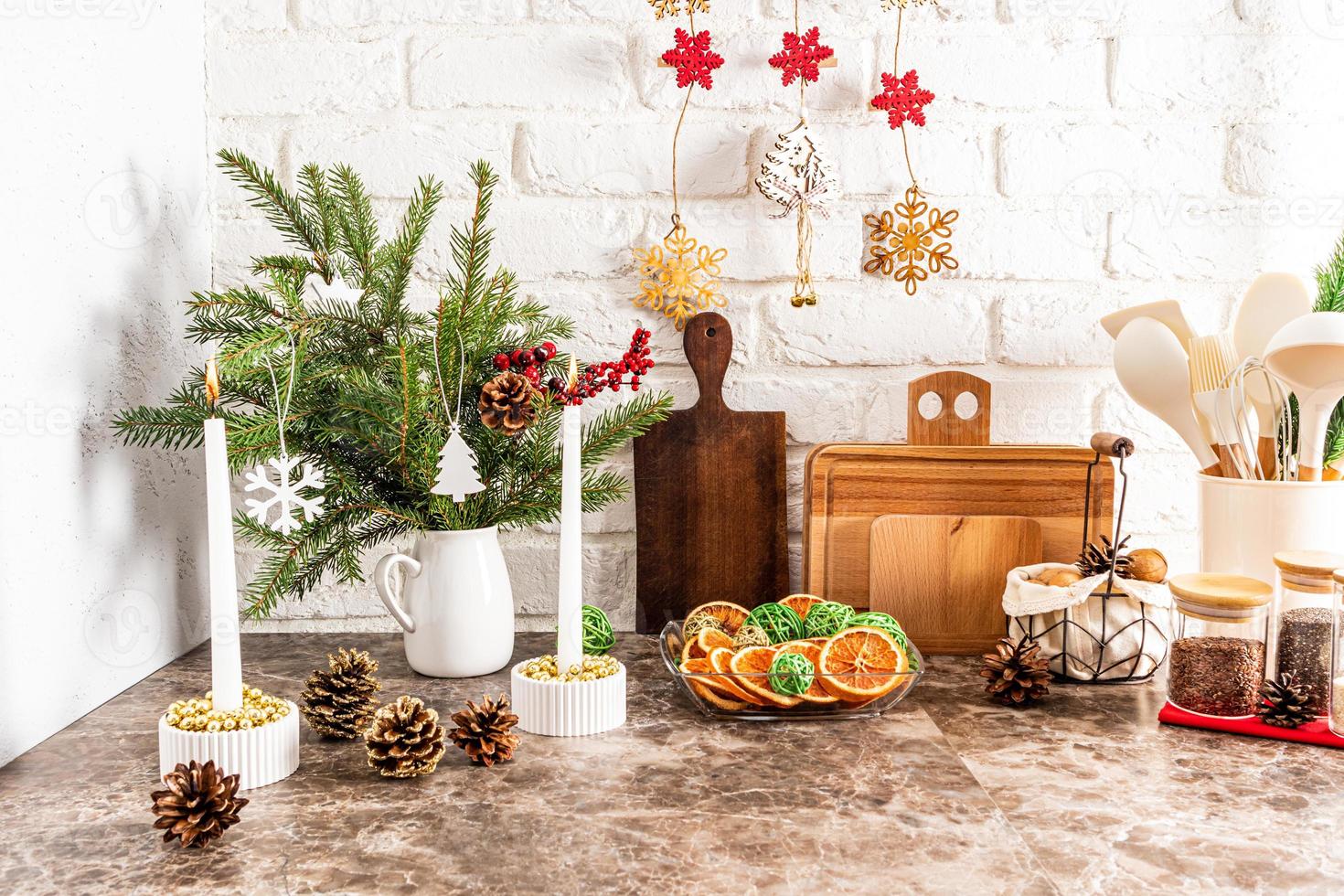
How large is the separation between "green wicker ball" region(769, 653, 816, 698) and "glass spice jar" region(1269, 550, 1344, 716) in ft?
1.23

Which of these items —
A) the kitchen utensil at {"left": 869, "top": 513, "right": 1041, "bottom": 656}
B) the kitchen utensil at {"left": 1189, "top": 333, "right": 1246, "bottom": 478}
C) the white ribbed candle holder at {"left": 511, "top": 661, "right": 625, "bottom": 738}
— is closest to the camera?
the white ribbed candle holder at {"left": 511, "top": 661, "right": 625, "bottom": 738}

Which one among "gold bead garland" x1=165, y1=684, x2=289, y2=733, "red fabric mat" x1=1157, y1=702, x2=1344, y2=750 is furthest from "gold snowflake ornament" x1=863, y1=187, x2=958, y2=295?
"gold bead garland" x1=165, y1=684, x2=289, y2=733

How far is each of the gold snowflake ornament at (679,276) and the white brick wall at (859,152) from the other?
0.02 m

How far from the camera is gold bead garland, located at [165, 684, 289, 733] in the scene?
664mm

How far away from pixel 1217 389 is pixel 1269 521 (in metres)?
0.12

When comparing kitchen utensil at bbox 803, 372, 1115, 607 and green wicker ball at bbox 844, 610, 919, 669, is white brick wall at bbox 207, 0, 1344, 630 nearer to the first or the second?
kitchen utensil at bbox 803, 372, 1115, 607

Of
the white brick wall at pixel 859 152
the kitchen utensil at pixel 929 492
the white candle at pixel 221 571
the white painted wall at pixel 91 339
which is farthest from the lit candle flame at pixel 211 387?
the kitchen utensil at pixel 929 492

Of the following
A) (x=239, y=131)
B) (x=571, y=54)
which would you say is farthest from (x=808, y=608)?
(x=239, y=131)

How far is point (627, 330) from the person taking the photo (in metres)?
1.05

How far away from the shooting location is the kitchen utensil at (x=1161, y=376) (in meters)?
0.89

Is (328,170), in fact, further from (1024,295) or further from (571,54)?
(1024,295)

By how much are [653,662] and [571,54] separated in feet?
2.04

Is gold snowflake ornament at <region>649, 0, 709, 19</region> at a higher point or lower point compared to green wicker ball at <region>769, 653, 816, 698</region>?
higher

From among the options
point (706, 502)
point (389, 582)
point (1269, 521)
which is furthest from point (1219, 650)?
point (389, 582)
